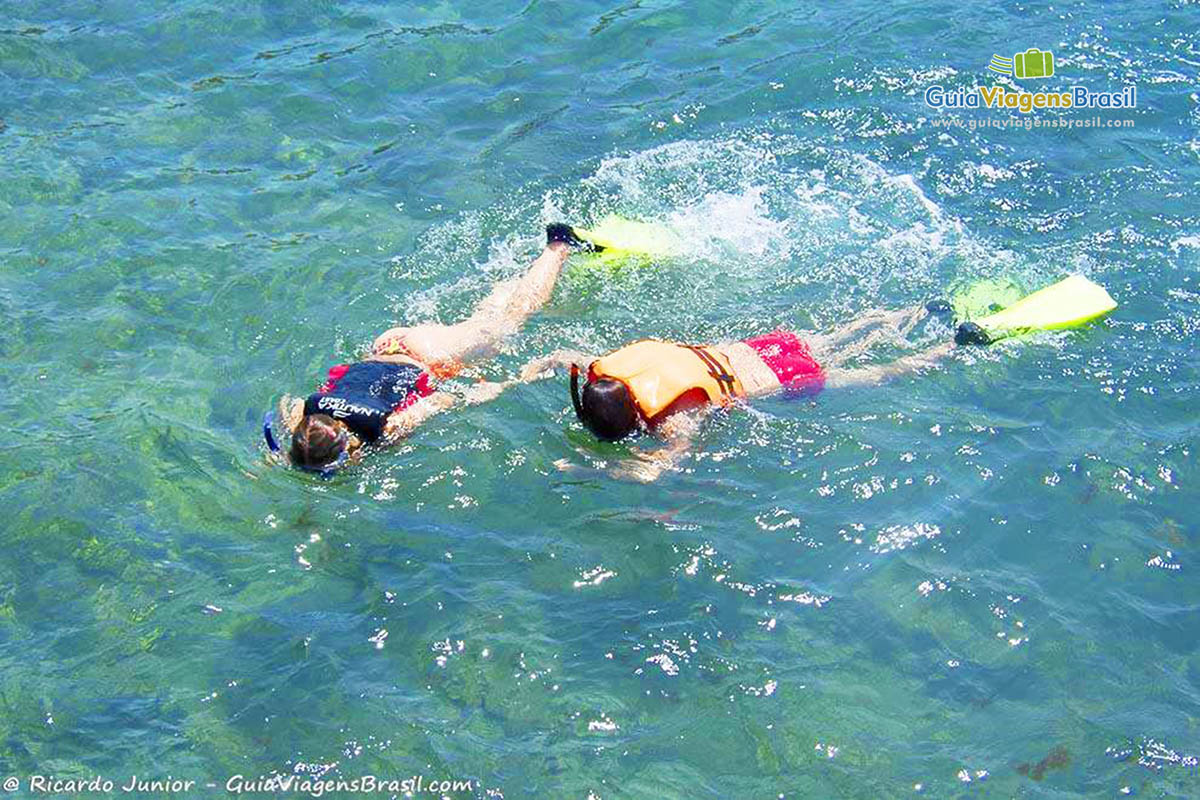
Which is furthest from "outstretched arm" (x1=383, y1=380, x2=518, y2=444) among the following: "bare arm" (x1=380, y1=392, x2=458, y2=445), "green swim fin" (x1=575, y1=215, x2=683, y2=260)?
"green swim fin" (x1=575, y1=215, x2=683, y2=260)

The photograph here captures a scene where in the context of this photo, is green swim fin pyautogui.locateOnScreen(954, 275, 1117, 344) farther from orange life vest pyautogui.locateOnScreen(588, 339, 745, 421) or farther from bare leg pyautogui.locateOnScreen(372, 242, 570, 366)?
bare leg pyautogui.locateOnScreen(372, 242, 570, 366)

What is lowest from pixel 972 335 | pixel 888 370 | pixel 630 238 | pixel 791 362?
pixel 888 370

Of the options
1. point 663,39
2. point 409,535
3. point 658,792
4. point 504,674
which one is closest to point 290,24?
point 663,39

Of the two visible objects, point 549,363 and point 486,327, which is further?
point 486,327

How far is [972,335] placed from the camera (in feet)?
23.6

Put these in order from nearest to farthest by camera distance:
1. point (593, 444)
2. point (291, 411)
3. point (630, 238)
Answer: point (593, 444) < point (291, 411) < point (630, 238)

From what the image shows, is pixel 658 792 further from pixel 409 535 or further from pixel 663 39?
pixel 663 39

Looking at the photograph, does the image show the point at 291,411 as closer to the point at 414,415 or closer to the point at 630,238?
the point at 414,415

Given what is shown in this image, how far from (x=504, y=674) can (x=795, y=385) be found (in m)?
2.67

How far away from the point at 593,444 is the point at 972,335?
99.2 inches

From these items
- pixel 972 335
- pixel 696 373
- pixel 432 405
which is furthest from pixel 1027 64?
pixel 432 405

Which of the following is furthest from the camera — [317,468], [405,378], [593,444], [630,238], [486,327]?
[630,238]

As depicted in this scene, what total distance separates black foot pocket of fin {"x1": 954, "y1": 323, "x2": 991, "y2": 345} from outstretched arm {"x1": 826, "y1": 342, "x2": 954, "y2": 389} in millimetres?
124

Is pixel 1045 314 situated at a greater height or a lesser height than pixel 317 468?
lesser
